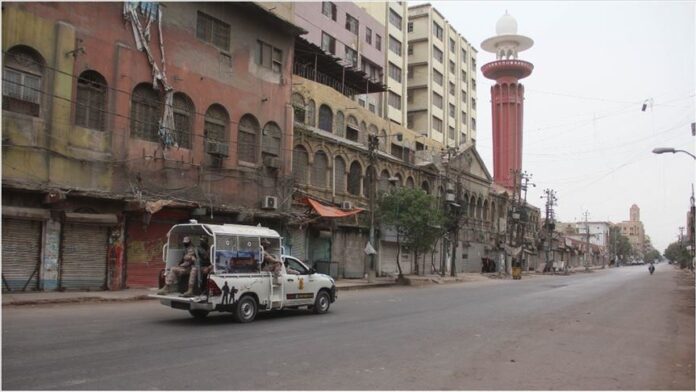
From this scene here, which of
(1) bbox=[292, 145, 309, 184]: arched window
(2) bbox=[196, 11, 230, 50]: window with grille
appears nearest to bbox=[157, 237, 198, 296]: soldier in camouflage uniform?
(2) bbox=[196, 11, 230, 50]: window with grille

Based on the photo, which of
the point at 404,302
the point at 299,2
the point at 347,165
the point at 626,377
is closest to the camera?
the point at 626,377

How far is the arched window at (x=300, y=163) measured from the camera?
32.5 m

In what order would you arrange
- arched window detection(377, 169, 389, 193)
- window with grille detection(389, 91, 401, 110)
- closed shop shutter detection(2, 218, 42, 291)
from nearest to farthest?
closed shop shutter detection(2, 218, 42, 291) < arched window detection(377, 169, 389, 193) < window with grille detection(389, 91, 401, 110)

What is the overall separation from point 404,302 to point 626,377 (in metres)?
12.7

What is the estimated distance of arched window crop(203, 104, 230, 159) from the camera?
26.1 m

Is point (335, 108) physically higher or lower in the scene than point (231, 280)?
higher

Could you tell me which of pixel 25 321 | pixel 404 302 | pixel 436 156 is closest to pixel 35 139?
pixel 25 321

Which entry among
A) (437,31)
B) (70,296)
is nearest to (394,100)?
(437,31)

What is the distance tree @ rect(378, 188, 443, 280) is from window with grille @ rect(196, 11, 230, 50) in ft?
43.7

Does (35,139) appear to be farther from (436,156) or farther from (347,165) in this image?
(436,156)

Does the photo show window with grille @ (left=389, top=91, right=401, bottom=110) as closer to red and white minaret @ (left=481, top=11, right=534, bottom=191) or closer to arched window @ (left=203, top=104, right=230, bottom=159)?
red and white minaret @ (left=481, top=11, right=534, bottom=191)

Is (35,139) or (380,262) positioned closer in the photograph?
(35,139)

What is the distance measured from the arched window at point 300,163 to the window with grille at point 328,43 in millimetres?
20242

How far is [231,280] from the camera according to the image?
1357 centimetres
